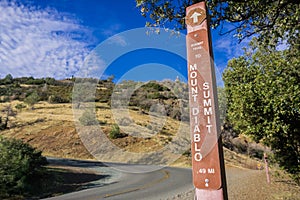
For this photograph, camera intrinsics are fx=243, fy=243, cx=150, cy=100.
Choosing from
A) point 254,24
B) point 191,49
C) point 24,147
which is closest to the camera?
point 191,49

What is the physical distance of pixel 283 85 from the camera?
7629mm

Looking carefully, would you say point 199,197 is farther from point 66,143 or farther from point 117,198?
point 66,143

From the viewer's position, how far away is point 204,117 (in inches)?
131

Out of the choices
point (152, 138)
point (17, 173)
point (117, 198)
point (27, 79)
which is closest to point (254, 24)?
point (117, 198)

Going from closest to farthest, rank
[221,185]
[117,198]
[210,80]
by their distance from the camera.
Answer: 1. [221,185]
2. [210,80]
3. [117,198]

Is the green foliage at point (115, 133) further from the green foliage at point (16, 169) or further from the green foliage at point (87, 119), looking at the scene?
the green foliage at point (16, 169)

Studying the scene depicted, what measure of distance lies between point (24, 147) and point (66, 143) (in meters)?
15.0

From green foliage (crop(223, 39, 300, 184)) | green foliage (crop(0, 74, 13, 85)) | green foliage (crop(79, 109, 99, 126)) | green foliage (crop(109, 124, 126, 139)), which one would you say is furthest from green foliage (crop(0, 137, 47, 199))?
green foliage (crop(0, 74, 13, 85))

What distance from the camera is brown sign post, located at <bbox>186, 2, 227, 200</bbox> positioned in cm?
317

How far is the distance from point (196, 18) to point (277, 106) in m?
5.20

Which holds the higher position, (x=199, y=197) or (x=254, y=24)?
(x=254, y=24)

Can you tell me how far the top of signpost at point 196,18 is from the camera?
3629 mm

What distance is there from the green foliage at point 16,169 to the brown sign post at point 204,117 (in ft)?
34.6

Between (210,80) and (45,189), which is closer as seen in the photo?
(210,80)
